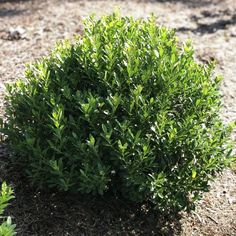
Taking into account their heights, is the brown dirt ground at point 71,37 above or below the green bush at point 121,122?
below

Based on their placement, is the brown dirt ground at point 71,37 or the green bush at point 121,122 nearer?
the green bush at point 121,122

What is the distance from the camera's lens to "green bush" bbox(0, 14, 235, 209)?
134 inches

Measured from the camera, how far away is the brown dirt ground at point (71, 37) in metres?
3.88

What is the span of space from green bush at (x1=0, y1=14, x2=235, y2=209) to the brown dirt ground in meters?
0.31

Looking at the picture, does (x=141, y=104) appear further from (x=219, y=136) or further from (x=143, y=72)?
(x=219, y=136)

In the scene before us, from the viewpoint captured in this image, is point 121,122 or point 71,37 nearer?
point 121,122

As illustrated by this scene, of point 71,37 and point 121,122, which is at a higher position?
point 121,122

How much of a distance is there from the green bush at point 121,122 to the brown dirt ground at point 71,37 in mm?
310

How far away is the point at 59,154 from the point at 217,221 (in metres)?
1.71

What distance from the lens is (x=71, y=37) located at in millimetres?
7113

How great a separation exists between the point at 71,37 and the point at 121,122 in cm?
392

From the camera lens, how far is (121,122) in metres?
3.51

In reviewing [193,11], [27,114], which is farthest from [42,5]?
[27,114]

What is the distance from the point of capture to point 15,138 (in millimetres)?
3672
